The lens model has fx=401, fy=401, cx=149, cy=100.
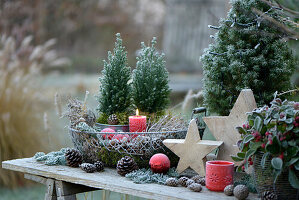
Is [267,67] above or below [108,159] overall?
above

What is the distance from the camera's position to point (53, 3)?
5.59 m

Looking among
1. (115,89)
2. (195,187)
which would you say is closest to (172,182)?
(195,187)

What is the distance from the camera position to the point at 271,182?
1021 millimetres

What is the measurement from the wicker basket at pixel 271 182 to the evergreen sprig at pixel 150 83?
65 cm

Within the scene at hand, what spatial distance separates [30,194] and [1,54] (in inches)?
41.4

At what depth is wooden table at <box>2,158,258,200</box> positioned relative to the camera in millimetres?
1098

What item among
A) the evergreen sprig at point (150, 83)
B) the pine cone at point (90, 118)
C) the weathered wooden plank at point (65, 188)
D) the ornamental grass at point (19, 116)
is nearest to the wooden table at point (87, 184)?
the weathered wooden plank at point (65, 188)

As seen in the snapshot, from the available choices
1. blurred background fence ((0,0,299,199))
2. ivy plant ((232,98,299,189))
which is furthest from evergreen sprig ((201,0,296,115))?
ivy plant ((232,98,299,189))

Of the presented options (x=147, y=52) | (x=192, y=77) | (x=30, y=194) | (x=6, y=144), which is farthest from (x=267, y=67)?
(x=192, y=77)

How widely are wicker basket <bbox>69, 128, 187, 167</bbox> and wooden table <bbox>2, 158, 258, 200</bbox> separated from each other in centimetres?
6

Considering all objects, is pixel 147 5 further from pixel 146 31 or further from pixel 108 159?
pixel 108 159

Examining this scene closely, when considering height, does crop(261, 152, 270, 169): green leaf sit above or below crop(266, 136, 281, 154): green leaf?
below

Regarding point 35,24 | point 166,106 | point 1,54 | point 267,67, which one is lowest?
point 166,106

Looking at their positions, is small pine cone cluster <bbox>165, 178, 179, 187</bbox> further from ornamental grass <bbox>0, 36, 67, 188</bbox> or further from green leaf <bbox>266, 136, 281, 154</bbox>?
ornamental grass <bbox>0, 36, 67, 188</bbox>
